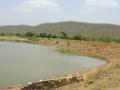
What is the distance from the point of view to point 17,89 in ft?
59.2

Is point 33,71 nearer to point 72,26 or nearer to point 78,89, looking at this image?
point 78,89

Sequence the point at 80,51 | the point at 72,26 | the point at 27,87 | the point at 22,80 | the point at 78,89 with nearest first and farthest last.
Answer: the point at 78,89
the point at 27,87
the point at 22,80
the point at 80,51
the point at 72,26

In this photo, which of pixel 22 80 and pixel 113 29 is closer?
pixel 22 80

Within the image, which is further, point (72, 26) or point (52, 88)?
point (72, 26)

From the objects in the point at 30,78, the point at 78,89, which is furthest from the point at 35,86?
the point at 30,78

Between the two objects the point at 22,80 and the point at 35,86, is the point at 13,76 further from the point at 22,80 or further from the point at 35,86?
the point at 35,86

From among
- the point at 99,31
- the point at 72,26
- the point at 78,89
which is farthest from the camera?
the point at 72,26

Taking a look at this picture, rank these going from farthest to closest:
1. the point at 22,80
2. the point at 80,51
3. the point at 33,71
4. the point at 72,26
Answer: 1. the point at 72,26
2. the point at 80,51
3. the point at 33,71
4. the point at 22,80

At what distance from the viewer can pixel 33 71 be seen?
25.1 meters

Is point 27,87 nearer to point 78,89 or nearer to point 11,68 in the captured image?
point 78,89

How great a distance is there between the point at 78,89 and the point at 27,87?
3.05m

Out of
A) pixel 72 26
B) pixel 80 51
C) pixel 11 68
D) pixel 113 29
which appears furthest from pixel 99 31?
pixel 11 68

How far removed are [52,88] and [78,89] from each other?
203 centimetres

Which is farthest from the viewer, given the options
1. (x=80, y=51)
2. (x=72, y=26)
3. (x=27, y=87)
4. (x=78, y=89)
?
(x=72, y=26)
